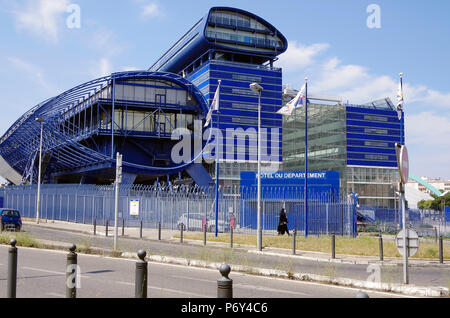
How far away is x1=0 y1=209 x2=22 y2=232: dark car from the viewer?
25.8m

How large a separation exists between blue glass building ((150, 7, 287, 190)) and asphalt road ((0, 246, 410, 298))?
2890 inches

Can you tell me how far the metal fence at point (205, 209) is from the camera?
2802 centimetres

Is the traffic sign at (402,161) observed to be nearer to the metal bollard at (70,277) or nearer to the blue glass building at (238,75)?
the metal bollard at (70,277)

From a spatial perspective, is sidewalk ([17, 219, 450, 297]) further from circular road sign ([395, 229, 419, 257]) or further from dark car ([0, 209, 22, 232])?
dark car ([0, 209, 22, 232])

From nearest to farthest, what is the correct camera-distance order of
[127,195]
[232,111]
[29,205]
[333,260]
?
[333,260] < [127,195] < [29,205] < [232,111]

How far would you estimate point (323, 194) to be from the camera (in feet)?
96.8

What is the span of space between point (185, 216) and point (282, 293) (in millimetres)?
22491

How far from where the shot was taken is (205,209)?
30.4m

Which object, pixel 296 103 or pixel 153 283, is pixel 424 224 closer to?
pixel 296 103

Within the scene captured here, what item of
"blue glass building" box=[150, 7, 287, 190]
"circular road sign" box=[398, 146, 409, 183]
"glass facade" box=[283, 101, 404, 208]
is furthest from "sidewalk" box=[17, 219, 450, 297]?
"glass facade" box=[283, 101, 404, 208]

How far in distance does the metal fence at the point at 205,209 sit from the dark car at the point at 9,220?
5.89 metres

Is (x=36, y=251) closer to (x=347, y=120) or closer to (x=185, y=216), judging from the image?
(x=185, y=216)
